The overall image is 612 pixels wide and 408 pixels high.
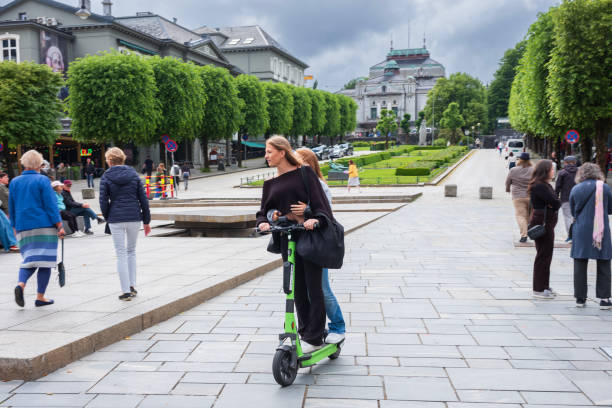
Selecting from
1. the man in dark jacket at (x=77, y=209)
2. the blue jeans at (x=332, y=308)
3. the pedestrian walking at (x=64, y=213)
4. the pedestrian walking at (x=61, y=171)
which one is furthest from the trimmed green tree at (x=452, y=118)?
the blue jeans at (x=332, y=308)

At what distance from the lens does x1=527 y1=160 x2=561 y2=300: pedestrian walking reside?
22.5 feet

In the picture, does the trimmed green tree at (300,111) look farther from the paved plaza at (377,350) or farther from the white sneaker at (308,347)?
the white sneaker at (308,347)

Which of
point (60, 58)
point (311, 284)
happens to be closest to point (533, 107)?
point (311, 284)

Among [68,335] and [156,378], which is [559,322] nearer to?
[156,378]

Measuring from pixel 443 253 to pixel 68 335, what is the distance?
766 centimetres

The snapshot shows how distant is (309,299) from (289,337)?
400 millimetres

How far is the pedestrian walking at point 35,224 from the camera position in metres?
5.92

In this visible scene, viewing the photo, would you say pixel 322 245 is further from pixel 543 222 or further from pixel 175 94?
pixel 175 94

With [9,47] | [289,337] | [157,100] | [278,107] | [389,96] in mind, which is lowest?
[289,337]

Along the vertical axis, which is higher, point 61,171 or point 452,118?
point 452,118

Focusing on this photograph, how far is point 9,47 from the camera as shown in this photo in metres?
40.8

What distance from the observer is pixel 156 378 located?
4.31m

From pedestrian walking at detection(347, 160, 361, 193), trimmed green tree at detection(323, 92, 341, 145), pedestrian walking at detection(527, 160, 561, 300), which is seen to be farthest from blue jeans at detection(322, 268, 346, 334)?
trimmed green tree at detection(323, 92, 341, 145)

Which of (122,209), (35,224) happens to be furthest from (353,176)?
(35,224)
